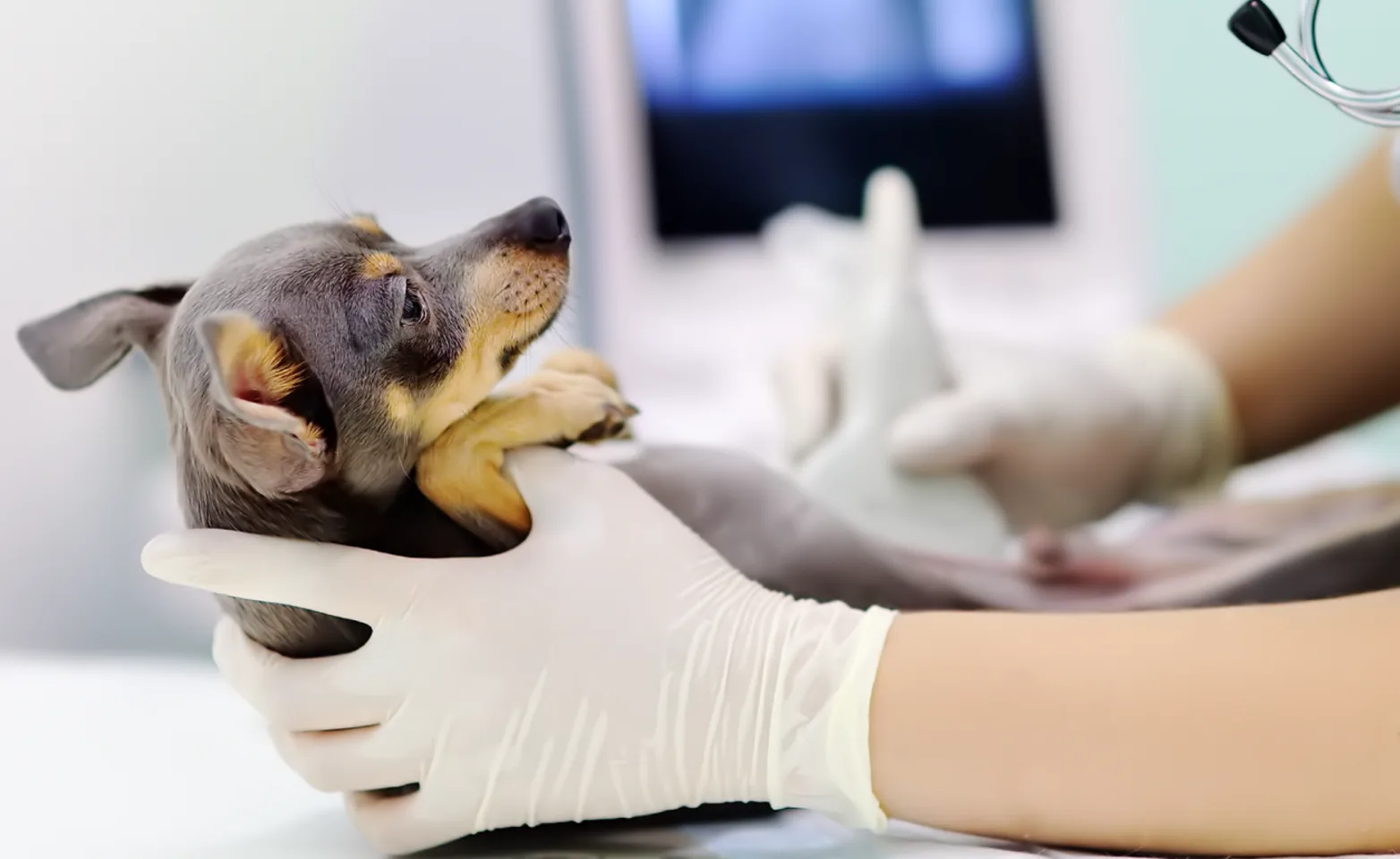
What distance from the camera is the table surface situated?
28.0 inches

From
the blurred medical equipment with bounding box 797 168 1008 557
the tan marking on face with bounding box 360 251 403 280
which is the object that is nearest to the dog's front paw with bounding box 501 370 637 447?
the tan marking on face with bounding box 360 251 403 280

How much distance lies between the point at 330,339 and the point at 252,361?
63 mm

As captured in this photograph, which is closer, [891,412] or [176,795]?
[176,795]

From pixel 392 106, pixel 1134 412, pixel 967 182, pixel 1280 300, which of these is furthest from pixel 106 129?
pixel 967 182

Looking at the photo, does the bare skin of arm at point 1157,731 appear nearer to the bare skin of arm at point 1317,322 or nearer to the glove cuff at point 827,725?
the glove cuff at point 827,725

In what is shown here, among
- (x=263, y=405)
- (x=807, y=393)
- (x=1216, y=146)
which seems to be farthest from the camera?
(x=1216, y=146)

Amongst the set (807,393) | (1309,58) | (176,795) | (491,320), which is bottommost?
(176,795)

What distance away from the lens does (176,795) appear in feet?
2.69

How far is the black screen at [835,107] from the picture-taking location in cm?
223

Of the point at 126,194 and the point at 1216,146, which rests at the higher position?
the point at 126,194

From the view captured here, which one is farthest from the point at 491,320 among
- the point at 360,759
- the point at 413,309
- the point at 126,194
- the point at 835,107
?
the point at 835,107

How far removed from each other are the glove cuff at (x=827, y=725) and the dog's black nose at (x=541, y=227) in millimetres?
268

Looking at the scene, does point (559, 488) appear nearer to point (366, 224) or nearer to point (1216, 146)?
point (366, 224)

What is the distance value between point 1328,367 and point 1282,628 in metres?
0.70
